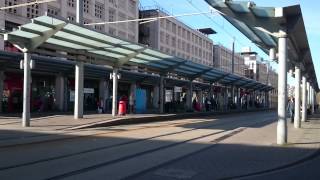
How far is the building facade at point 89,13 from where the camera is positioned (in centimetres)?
4938

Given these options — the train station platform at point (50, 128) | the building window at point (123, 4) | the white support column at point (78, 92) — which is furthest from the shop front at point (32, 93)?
the building window at point (123, 4)

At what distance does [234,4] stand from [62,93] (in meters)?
35.6

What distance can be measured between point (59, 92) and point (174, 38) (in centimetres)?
4811

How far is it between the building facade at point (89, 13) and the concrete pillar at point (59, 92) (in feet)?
19.0

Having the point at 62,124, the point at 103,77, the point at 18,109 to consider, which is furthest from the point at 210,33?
the point at 62,124

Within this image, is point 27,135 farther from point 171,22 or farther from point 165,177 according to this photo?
point 171,22

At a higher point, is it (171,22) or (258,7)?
(171,22)

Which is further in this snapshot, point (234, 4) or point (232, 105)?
point (232, 105)

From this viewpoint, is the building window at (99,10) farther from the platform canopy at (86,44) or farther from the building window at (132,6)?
the platform canopy at (86,44)

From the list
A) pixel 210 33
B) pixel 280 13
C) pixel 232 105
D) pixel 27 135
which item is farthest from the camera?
pixel 210 33

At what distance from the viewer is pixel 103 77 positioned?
54.9 m

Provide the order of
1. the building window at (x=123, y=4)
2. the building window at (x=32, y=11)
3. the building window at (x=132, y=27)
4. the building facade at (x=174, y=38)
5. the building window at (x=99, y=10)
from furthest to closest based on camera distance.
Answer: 1. the building facade at (x=174, y=38)
2. the building window at (x=132, y=27)
3. the building window at (x=123, y=4)
4. the building window at (x=99, y=10)
5. the building window at (x=32, y=11)

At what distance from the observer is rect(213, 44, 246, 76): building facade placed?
12312 centimetres

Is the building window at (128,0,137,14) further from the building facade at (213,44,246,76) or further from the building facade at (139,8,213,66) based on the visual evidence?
the building facade at (213,44,246,76)
